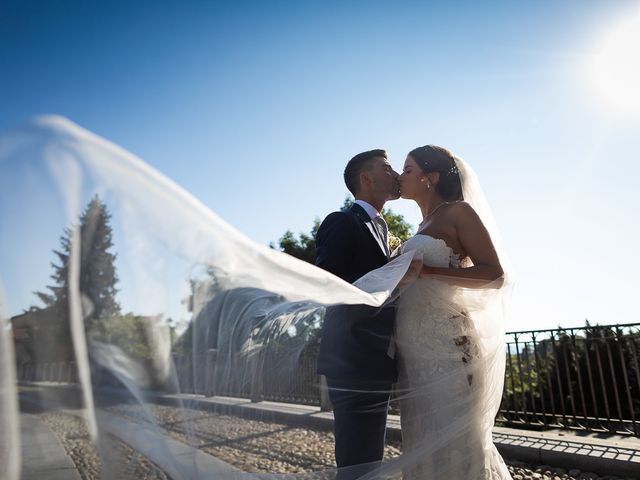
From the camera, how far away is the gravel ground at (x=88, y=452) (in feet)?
4.88

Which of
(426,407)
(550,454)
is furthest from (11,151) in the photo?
(550,454)

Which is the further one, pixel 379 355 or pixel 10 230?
pixel 379 355

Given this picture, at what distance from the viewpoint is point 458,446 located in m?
2.23

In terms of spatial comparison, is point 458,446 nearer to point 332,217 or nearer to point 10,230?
point 332,217

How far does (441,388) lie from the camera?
89.7 inches

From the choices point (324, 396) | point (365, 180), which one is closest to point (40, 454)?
point (324, 396)

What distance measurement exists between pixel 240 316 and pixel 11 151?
3.47ft

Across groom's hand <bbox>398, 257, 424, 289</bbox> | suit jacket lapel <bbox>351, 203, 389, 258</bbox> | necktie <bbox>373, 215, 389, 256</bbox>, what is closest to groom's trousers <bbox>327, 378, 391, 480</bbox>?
groom's hand <bbox>398, 257, 424, 289</bbox>

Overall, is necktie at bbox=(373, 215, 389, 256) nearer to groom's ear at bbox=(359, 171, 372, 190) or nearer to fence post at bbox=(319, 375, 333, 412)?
groom's ear at bbox=(359, 171, 372, 190)

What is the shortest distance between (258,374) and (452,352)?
3.50ft

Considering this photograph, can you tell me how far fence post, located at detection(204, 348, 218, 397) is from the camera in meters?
1.76

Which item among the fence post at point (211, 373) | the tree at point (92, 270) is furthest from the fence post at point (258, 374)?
the tree at point (92, 270)

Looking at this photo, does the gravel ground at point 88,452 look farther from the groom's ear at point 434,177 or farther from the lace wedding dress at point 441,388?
the groom's ear at point 434,177

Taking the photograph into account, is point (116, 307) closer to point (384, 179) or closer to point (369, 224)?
point (369, 224)
